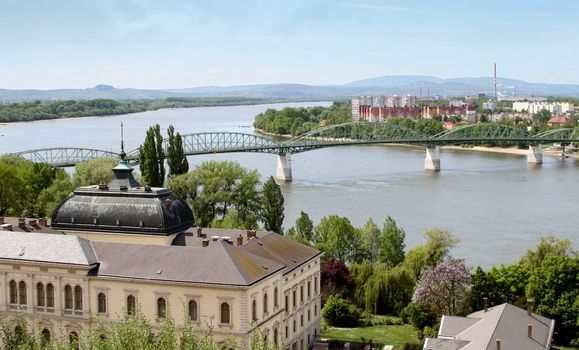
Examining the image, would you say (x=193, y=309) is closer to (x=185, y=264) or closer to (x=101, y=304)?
(x=185, y=264)

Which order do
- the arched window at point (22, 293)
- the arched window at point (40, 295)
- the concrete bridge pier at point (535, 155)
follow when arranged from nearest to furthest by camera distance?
the arched window at point (40, 295) → the arched window at point (22, 293) → the concrete bridge pier at point (535, 155)

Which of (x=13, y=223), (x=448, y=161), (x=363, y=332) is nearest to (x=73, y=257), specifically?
(x=13, y=223)

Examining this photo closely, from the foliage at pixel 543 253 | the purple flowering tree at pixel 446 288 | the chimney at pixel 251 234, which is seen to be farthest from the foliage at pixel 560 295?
the chimney at pixel 251 234

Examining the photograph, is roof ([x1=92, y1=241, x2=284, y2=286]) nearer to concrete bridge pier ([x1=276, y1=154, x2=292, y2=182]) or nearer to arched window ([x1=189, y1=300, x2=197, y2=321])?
arched window ([x1=189, y1=300, x2=197, y2=321])

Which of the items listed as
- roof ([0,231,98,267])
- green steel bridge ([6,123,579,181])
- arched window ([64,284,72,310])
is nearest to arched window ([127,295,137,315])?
roof ([0,231,98,267])

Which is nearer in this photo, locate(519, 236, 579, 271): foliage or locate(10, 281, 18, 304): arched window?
locate(10, 281, 18, 304): arched window

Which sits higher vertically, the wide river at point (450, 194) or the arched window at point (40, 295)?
the arched window at point (40, 295)

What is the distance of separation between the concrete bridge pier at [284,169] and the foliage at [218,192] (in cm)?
2644

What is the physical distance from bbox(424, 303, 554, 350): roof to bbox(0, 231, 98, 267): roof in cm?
829

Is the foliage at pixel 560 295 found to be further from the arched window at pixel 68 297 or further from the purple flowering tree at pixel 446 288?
the arched window at pixel 68 297

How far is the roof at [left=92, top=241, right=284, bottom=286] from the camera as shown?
19.7 metres

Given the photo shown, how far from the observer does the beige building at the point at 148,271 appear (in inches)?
774

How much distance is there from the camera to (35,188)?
38.7 meters

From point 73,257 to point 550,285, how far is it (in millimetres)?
12352
